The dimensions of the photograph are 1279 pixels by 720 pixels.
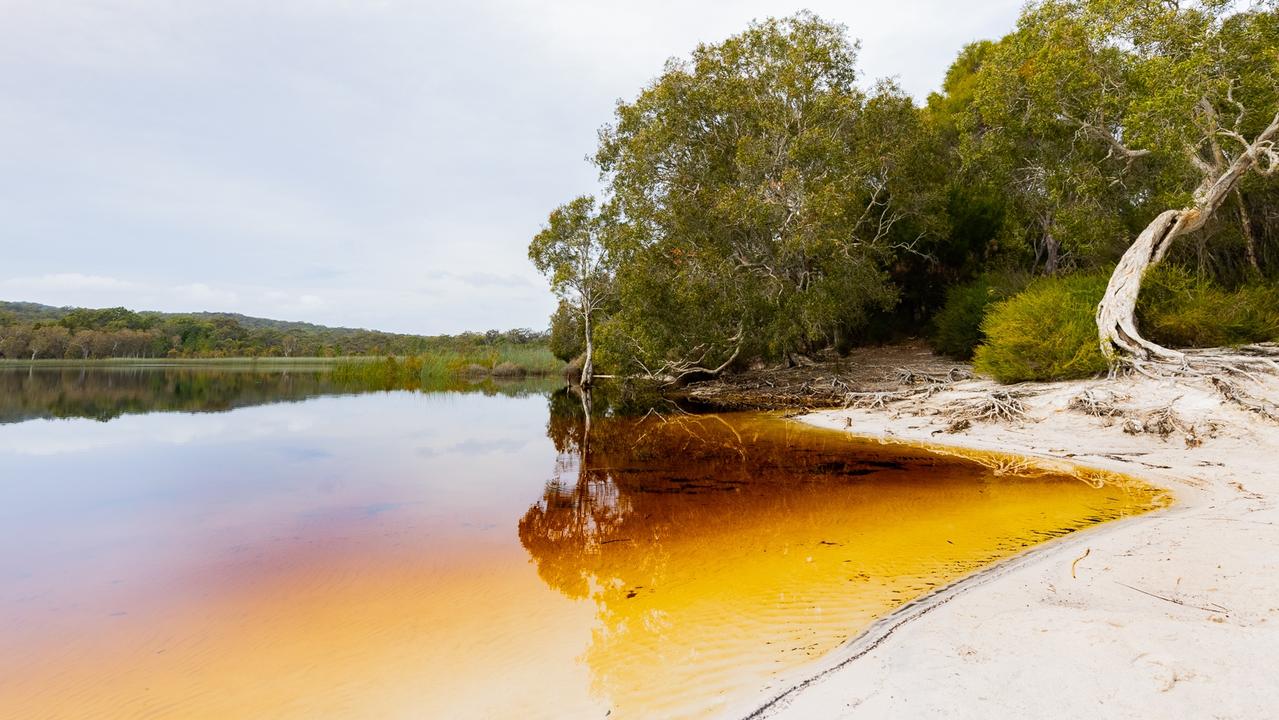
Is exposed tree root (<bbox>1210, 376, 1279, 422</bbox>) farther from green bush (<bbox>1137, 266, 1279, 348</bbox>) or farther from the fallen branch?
the fallen branch

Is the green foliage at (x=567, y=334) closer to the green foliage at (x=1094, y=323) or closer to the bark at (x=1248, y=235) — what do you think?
the green foliage at (x=1094, y=323)

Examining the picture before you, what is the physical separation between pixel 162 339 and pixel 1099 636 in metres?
88.2

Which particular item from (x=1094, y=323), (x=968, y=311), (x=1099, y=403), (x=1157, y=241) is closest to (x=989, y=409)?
(x=1099, y=403)

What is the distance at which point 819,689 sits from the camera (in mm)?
2553

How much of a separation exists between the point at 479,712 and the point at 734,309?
17.3 m

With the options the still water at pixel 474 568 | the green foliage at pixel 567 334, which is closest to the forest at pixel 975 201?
the green foliage at pixel 567 334

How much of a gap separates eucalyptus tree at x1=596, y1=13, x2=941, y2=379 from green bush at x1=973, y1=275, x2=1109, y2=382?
5.29 metres

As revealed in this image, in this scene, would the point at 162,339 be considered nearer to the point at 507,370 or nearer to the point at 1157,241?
the point at 507,370

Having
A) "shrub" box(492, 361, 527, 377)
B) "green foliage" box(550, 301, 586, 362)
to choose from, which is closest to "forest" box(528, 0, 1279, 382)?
"green foliage" box(550, 301, 586, 362)

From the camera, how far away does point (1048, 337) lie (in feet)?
41.6

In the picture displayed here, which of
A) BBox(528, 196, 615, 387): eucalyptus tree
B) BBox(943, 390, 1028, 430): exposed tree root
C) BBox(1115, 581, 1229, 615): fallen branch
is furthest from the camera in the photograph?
BBox(528, 196, 615, 387): eucalyptus tree

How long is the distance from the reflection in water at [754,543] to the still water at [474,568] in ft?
0.09

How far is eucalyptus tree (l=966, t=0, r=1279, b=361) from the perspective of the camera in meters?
11.6

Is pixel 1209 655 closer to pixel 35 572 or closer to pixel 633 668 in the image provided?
pixel 633 668
